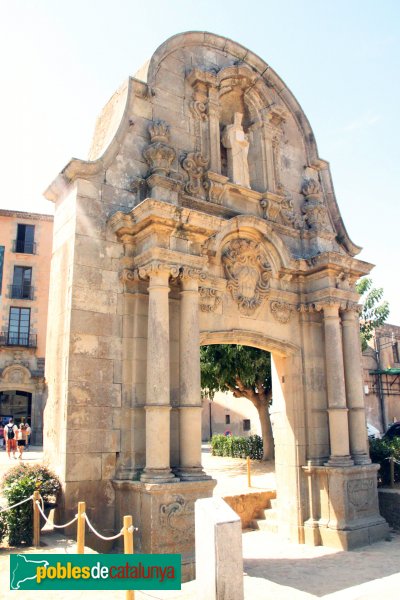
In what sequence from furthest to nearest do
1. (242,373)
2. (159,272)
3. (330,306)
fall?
(242,373) → (330,306) → (159,272)

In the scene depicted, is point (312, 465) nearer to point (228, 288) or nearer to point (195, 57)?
point (228, 288)

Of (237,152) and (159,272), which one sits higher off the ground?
(237,152)

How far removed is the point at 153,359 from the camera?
25.5 ft

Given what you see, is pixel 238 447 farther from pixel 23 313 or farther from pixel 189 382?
pixel 189 382

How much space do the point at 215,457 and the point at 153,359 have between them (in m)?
15.7

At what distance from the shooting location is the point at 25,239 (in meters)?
29.1

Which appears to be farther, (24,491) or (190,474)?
(190,474)

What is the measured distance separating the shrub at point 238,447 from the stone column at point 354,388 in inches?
408

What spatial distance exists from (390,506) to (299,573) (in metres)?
3.61

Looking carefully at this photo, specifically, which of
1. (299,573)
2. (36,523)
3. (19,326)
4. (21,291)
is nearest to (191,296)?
(36,523)

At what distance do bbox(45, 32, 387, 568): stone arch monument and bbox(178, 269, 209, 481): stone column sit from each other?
0.02 m

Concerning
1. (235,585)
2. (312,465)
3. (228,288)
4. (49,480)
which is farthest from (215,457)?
(235,585)

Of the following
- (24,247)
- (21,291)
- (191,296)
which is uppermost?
(24,247)

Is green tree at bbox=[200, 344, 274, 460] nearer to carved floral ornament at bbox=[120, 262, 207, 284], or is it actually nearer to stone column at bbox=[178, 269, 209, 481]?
stone column at bbox=[178, 269, 209, 481]
